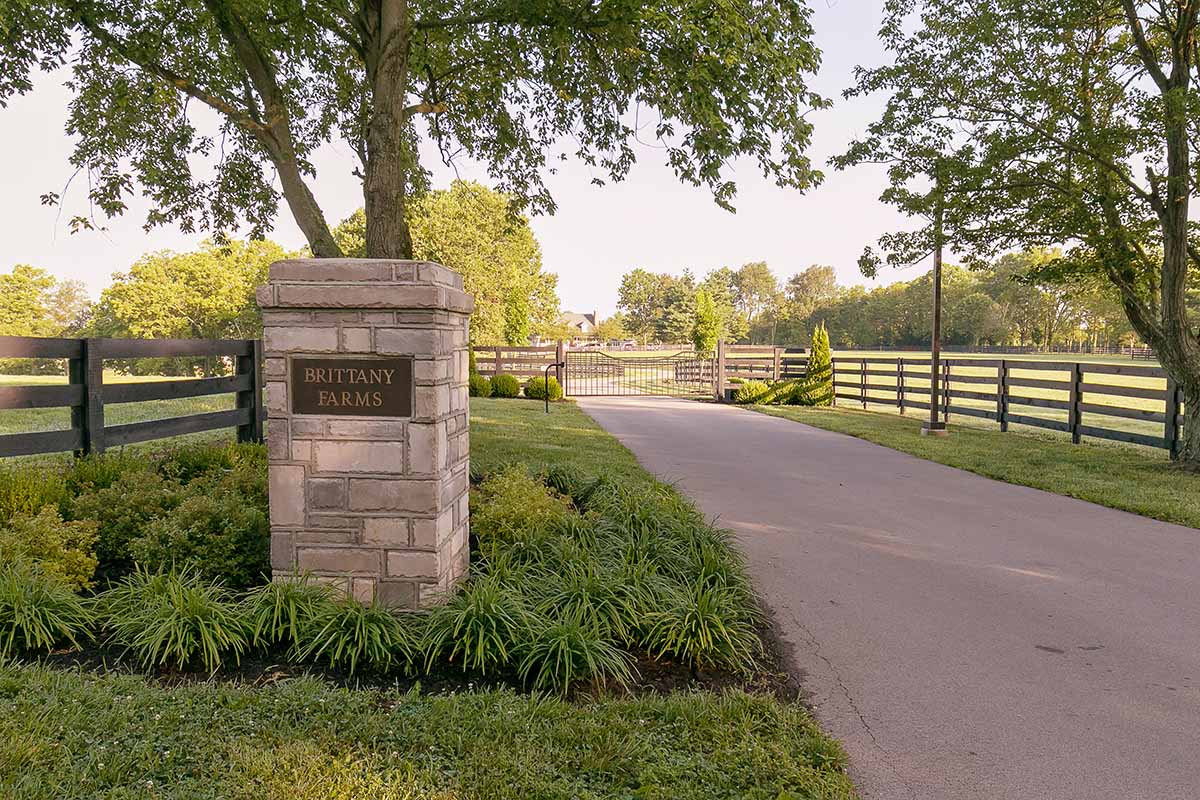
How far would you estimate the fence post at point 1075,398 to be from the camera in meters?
11.3

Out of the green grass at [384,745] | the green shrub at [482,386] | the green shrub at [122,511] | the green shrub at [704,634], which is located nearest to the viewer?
the green grass at [384,745]

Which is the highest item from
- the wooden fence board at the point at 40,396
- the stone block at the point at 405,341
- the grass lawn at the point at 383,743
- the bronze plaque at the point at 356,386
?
the stone block at the point at 405,341

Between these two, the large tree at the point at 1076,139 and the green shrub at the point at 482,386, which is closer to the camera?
the large tree at the point at 1076,139

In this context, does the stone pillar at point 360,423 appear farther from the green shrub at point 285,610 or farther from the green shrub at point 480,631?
the green shrub at point 480,631

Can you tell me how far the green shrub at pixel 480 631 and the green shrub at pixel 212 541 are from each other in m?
1.34

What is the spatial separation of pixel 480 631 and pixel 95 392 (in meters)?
5.00

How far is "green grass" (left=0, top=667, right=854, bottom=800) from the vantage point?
2303mm

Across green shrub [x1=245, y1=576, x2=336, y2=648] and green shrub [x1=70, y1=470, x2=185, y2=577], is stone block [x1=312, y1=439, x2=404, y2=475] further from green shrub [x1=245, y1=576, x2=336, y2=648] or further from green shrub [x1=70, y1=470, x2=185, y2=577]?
green shrub [x1=70, y1=470, x2=185, y2=577]

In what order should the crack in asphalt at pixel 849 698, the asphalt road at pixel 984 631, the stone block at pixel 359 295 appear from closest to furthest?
the crack in asphalt at pixel 849 698, the asphalt road at pixel 984 631, the stone block at pixel 359 295

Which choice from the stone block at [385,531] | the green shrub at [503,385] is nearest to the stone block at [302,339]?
the stone block at [385,531]

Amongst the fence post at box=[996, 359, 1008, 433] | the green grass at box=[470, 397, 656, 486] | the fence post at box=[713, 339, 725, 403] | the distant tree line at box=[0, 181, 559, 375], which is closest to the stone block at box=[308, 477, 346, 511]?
the green grass at box=[470, 397, 656, 486]

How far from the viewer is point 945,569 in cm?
498

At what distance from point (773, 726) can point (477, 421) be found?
33.5 feet

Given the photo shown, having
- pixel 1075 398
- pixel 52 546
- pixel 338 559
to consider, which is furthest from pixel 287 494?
pixel 1075 398
